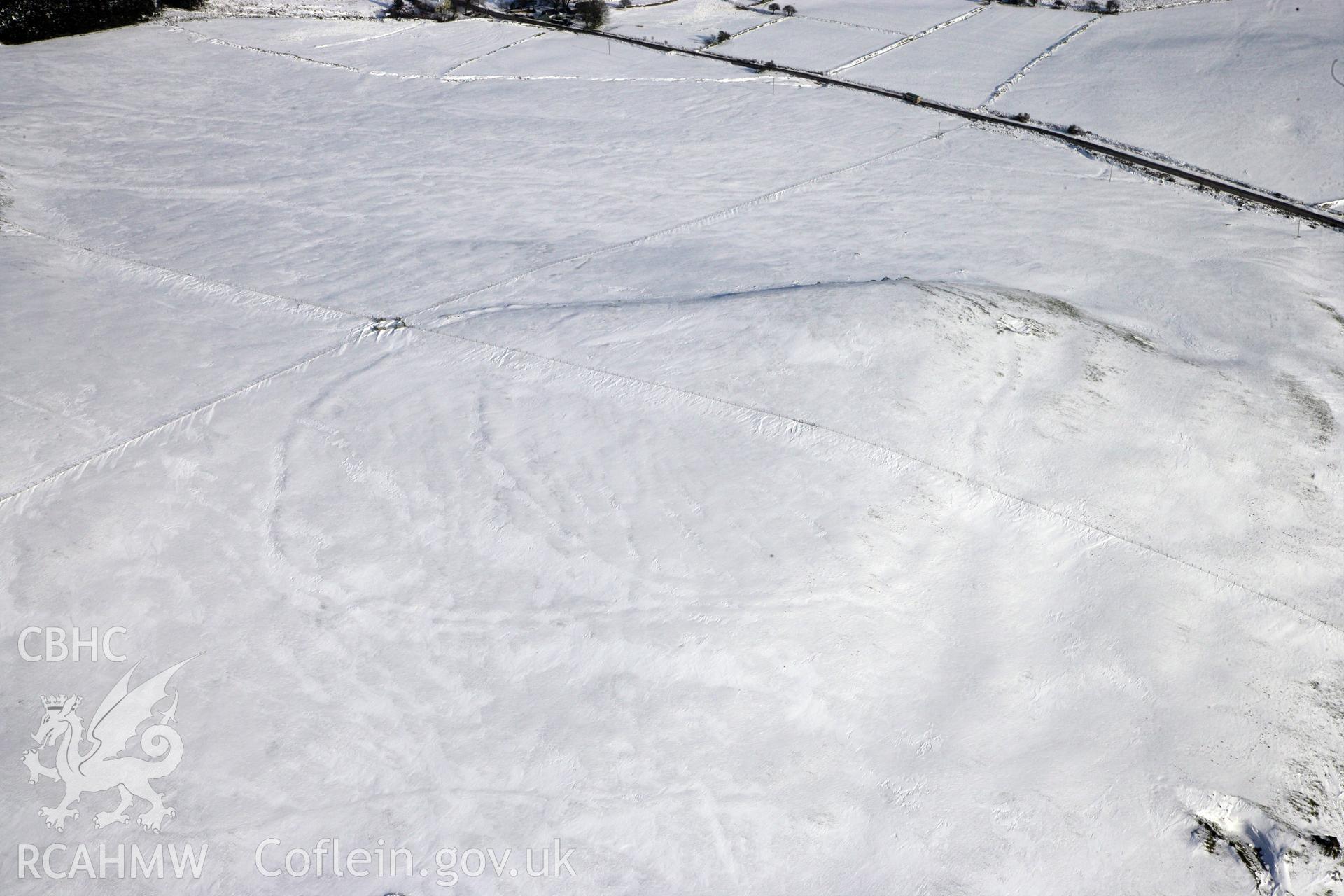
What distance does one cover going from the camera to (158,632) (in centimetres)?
623

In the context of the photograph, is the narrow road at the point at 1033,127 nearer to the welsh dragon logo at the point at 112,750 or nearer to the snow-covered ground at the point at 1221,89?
the snow-covered ground at the point at 1221,89

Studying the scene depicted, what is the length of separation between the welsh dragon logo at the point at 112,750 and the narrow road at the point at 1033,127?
14919 mm

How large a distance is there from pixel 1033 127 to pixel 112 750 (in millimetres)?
15687

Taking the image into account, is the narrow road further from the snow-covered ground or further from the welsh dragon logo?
the welsh dragon logo

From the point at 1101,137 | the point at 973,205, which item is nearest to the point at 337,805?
the point at 973,205

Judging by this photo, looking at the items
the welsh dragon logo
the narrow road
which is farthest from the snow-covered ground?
the welsh dragon logo

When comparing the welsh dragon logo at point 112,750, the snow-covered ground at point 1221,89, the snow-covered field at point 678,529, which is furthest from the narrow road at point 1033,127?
the welsh dragon logo at point 112,750

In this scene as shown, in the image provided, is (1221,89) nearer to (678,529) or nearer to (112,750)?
(678,529)

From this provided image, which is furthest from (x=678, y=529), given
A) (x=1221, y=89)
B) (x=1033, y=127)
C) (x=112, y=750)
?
(x=1221, y=89)

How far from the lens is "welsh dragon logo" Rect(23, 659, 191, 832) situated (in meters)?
5.34

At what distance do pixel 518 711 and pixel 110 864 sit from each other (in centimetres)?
246

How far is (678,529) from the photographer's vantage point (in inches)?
277

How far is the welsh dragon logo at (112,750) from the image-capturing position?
534 cm

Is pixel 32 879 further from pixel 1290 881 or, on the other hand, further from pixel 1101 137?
pixel 1101 137
